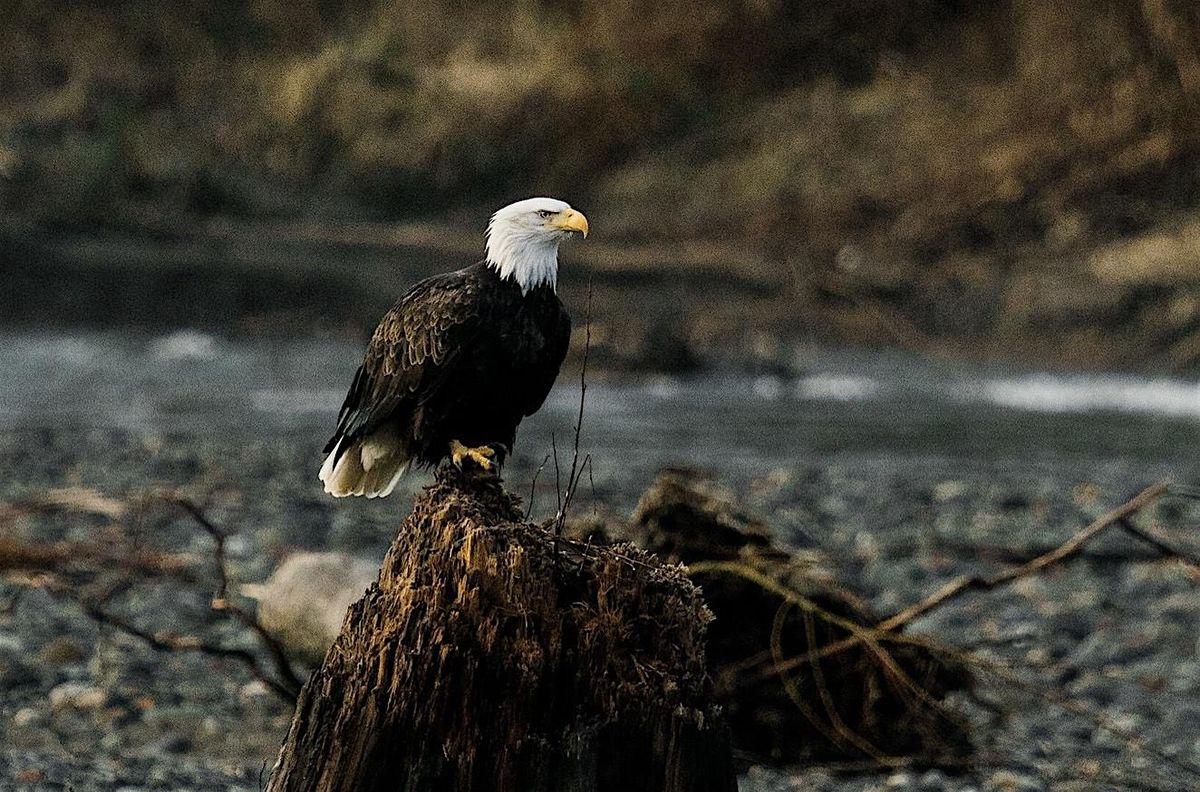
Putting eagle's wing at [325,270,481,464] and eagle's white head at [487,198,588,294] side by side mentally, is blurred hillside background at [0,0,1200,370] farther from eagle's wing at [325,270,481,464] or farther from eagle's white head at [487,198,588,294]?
eagle's white head at [487,198,588,294]

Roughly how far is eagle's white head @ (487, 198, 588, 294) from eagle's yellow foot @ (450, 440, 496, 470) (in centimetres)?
37

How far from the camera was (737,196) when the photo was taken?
18516 millimetres

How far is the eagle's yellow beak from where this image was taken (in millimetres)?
4152

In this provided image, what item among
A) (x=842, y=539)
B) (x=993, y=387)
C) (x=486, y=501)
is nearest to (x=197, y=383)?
(x=993, y=387)

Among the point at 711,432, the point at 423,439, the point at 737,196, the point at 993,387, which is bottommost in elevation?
the point at 423,439

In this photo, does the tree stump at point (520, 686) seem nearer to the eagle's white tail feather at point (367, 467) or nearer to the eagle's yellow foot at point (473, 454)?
the eagle's yellow foot at point (473, 454)

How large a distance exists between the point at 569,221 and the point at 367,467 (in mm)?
830

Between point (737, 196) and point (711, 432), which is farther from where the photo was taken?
point (737, 196)

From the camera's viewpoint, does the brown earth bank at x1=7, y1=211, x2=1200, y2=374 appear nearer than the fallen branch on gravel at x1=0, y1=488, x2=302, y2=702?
No

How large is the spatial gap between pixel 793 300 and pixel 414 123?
256 inches

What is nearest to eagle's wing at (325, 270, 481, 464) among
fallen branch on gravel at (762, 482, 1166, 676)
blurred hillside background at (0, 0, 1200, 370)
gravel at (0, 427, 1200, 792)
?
gravel at (0, 427, 1200, 792)

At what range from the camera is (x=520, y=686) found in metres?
2.88

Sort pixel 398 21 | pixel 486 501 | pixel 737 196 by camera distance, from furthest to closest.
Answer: pixel 398 21
pixel 737 196
pixel 486 501

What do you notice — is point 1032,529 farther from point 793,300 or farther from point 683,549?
point 793,300
